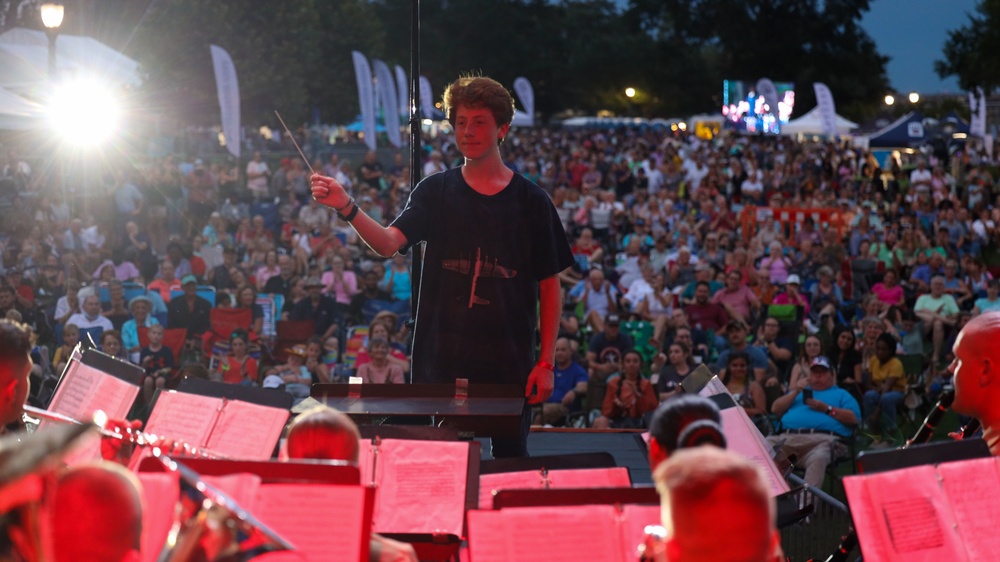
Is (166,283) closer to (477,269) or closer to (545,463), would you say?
(477,269)

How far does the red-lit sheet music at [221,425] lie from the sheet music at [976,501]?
1.91 meters

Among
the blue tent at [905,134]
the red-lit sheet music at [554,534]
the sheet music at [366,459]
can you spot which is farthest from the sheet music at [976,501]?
the blue tent at [905,134]

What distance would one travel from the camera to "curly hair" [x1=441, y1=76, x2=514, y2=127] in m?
4.55

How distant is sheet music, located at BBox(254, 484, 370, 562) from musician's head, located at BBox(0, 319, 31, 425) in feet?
3.10

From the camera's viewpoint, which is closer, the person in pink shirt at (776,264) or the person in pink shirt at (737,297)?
the person in pink shirt at (737,297)

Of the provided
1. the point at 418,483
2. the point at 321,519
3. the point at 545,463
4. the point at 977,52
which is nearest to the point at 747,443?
the point at 545,463

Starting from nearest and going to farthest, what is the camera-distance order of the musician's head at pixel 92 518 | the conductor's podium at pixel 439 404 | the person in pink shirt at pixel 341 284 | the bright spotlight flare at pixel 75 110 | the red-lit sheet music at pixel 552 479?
the musician's head at pixel 92 518 → the red-lit sheet music at pixel 552 479 → the conductor's podium at pixel 439 404 → the person in pink shirt at pixel 341 284 → the bright spotlight flare at pixel 75 110

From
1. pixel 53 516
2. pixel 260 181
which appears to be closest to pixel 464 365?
pixel 53 516

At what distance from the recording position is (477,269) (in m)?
4.64

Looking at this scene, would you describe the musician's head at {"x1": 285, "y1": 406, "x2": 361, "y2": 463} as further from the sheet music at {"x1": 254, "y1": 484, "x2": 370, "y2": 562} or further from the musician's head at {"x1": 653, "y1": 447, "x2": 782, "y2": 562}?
the musician's head at {"x1": 653, "y1": 447, "x2": 782, "y2": 562}

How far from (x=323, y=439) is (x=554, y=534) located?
2.04 feet

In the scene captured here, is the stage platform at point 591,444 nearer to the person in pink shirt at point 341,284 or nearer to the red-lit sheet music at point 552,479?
the red-lit sheet music at point 552,479

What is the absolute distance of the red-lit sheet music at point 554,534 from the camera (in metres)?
2.86

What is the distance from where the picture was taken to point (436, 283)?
470cm
